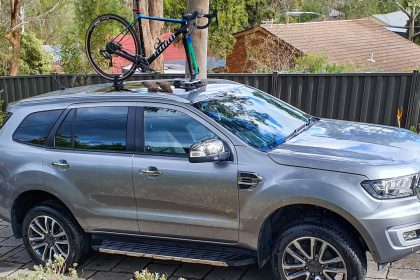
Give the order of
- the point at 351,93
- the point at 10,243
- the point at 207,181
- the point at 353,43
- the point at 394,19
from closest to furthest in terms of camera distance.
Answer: the point at 207,181 < the point at 10,243 < the point at 351,93 < the point at 353,43 < the point at 394,19

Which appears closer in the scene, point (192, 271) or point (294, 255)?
point (294, 255)

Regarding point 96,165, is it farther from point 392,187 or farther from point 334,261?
point 392,187

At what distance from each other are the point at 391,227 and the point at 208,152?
1517 millimetres

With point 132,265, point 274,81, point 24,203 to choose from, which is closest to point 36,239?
point 24,203

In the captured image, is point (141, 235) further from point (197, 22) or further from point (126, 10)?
point (126, 10)

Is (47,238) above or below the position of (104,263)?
above

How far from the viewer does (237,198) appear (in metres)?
3.88

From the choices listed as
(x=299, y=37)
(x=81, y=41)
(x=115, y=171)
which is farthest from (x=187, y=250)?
(x=299, y=37)

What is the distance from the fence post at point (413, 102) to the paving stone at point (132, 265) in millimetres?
6403

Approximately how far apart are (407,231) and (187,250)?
6.13 ft

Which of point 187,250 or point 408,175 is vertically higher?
point 408,175

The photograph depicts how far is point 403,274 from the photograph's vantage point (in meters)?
4.24

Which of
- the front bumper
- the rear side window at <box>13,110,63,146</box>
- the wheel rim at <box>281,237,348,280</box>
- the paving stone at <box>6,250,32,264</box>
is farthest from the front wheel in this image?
the paving stone at <box>6,250,32,264</box>

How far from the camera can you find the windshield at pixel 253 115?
4117 millimetres
